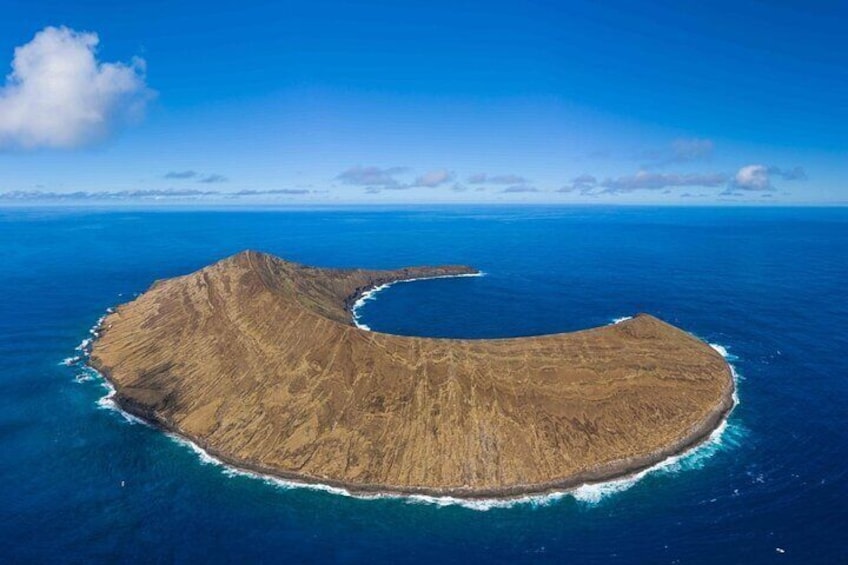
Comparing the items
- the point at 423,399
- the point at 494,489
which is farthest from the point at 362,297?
the point at 494,489

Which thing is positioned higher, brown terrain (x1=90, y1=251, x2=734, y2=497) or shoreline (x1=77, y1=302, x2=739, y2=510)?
brown terrain (x1=90, y1=251, x2=734, y2=497)

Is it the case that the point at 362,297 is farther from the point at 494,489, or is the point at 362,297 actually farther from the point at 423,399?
the point at 494,489

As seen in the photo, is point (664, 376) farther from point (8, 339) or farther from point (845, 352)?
point (8, 339)

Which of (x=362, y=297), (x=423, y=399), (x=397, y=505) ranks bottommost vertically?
(x=397, y=505)

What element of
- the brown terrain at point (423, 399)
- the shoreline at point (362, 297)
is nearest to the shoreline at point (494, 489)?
the brown terrain at point (423, 399)

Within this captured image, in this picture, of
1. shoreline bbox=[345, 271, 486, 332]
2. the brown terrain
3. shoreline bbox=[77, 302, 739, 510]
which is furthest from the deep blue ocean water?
shoreline bbox=[345, 271, 486, 332]

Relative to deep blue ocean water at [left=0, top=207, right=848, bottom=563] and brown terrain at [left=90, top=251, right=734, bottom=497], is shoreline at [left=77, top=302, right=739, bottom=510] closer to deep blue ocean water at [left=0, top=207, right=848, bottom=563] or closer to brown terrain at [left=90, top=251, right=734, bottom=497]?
brown terrain at [left=90, top=251, right=734, bottom=497]

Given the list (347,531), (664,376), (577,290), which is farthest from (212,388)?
(577,290)

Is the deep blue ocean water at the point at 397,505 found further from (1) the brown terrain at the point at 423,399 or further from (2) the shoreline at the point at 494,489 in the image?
(1) the brown terrain at the point at 423,399
